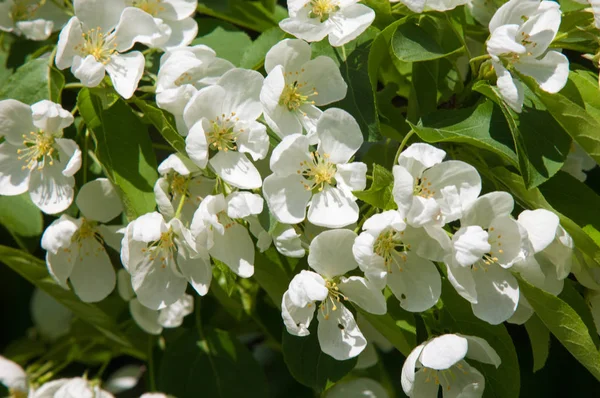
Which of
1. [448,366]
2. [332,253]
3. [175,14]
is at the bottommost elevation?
[448,366]

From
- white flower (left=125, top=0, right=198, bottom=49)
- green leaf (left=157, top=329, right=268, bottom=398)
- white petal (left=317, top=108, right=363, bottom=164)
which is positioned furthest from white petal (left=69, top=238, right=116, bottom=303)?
white petal (left=317, top=108, right=363, bottom=164)

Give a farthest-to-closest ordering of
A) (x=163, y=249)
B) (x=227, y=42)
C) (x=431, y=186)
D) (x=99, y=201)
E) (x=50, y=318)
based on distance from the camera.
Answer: (x=50, y=318)
(x=227, y=42)
(x=99, y=201)
(x=163, y=249)
(x=431, y=186)

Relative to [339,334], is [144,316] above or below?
below

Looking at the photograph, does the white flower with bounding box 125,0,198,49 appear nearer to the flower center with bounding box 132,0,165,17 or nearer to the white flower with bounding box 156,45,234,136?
the flower center with bounding box 132,0,165,17

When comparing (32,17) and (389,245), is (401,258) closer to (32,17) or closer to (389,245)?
(389,245)

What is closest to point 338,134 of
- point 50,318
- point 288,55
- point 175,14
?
point 288,55

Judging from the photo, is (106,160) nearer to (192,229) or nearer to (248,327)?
(192,229)

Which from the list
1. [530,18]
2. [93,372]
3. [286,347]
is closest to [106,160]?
[286,347]
